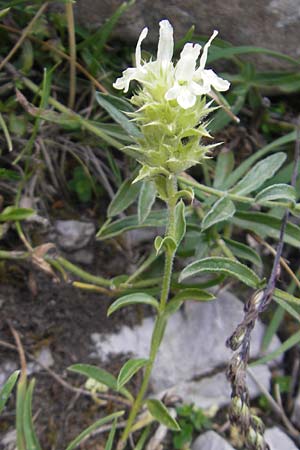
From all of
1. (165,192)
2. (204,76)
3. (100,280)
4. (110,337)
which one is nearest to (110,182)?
(100,280)

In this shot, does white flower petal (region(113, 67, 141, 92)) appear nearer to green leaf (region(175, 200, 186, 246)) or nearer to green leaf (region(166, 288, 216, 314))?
green leaf (region(175, 200, 186, 246))

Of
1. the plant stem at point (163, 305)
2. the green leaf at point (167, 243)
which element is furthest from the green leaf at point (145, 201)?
the green leaf at point (167, 243)

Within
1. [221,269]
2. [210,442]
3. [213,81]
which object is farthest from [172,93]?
[210,442]

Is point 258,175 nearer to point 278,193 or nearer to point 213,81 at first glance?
point 278,193

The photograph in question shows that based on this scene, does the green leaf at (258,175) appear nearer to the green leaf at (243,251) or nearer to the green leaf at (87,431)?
the green leaf at (243,251)

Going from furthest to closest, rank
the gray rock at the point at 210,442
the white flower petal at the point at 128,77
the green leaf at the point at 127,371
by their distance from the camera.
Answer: the gray rock at the point at 210,442, the green leaf at the point at 127,371, the white flower petal at the point at 128,77

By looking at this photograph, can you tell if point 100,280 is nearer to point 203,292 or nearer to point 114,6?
point 203,292
